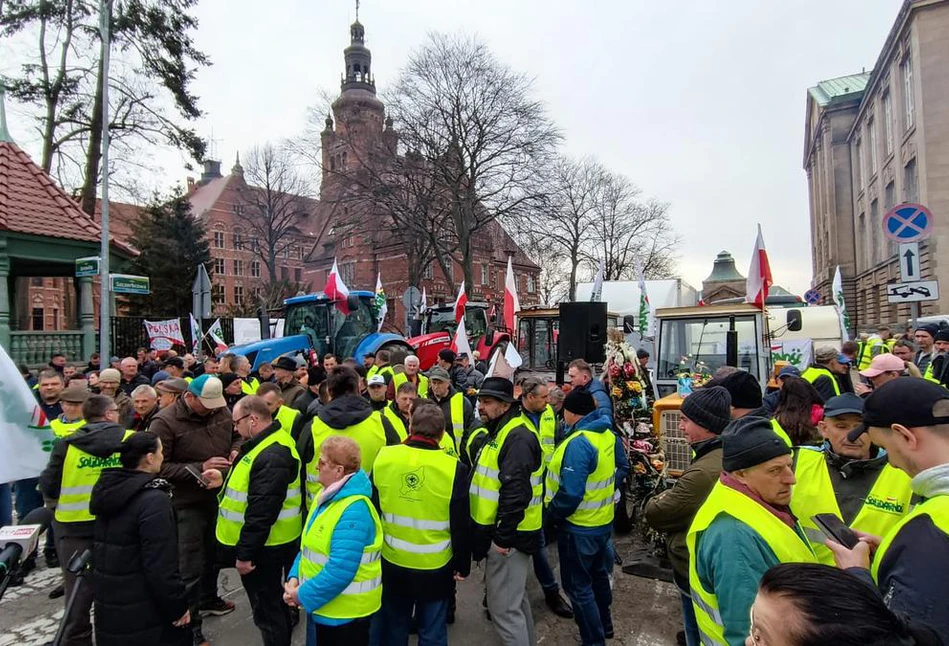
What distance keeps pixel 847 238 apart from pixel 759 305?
1827 inches

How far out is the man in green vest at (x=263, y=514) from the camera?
3.47 metres

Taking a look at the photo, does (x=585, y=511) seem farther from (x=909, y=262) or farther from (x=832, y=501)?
(x=909, y=262)

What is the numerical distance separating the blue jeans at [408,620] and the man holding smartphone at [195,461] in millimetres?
1830

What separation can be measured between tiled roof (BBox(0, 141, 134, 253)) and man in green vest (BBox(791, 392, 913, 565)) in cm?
1282

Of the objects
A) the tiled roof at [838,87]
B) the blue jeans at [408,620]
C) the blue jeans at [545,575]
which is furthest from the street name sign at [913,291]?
the tiled roof at [838,87]

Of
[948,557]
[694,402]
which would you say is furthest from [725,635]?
[694,402]

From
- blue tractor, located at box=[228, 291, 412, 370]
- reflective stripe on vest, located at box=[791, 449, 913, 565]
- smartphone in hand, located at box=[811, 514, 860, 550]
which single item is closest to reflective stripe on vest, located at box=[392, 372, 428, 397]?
blue tractor, located at box=[228, 291, 412, 370]

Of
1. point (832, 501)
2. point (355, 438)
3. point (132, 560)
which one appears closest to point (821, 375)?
point (832, 501)

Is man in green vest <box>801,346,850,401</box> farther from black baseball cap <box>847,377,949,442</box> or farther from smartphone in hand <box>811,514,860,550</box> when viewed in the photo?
black baseball cap <box>847,377,949,442</box>

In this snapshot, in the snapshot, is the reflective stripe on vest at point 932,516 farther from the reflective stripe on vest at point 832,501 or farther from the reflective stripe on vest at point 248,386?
the reflective stripe on vest at point 248,386

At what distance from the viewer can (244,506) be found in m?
3.67

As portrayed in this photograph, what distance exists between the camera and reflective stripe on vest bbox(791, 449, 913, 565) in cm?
230

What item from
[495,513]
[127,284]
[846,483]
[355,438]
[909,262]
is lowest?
[495,513]

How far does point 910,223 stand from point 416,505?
293 inches
